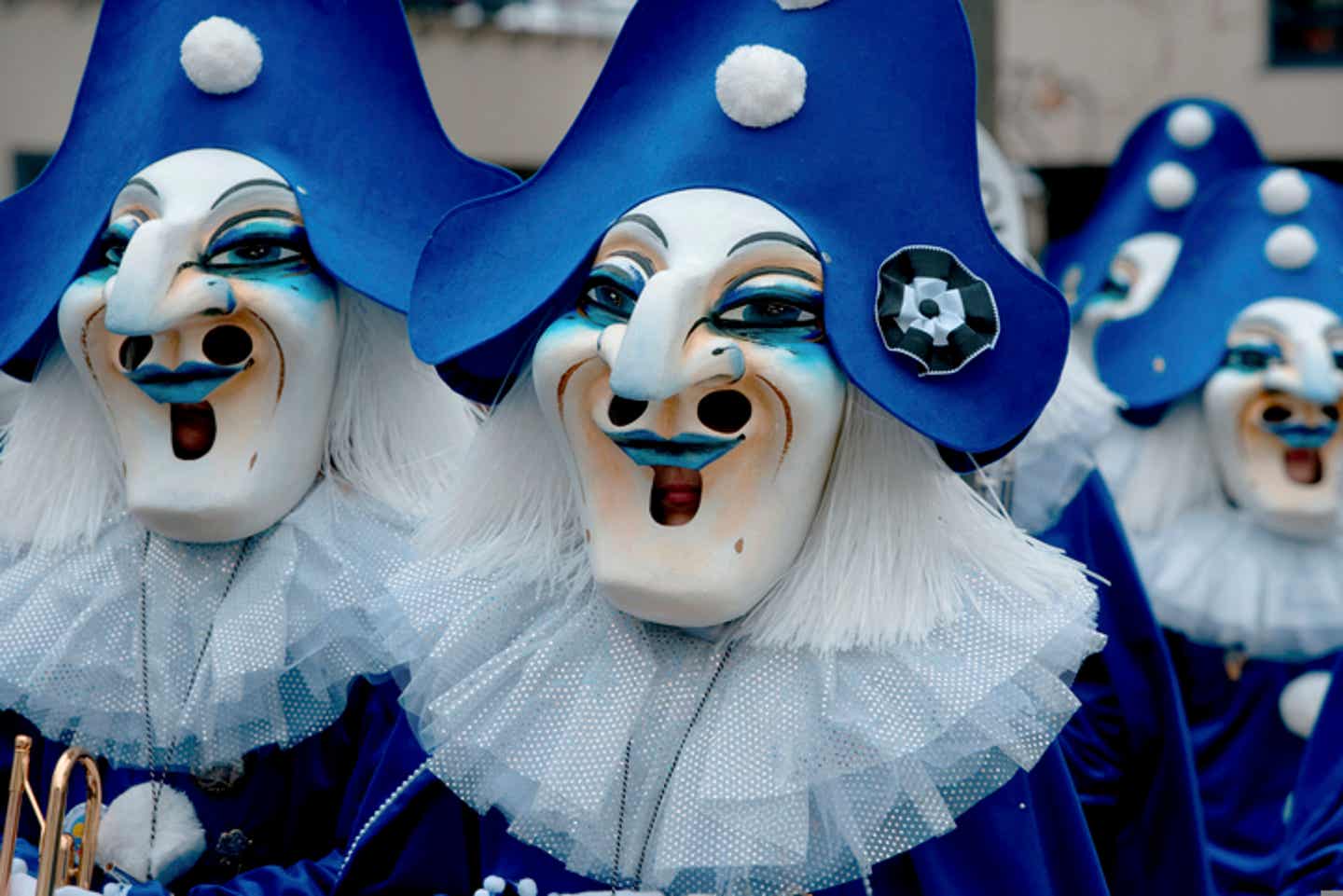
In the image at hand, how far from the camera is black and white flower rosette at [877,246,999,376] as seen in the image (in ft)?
6.88

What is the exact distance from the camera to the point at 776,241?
2102 millimetres

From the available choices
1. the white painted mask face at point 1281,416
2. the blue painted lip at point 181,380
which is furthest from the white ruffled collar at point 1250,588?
the blue painted lip at point 181,380

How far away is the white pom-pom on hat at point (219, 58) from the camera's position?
8.64 feet

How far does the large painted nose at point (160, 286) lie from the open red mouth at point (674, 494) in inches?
28.7

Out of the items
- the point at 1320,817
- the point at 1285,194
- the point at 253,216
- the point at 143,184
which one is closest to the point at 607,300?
the point at 253,216

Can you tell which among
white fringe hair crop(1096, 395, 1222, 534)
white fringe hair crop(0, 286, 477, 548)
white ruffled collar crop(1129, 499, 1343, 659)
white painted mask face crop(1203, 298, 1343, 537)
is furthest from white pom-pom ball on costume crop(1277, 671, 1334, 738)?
white fringe hair crop(0, 286, 477, 548)

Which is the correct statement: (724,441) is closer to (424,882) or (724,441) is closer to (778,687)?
(778,687)

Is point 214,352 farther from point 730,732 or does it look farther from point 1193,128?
point 1193,128

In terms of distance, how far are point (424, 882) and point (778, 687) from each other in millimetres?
590

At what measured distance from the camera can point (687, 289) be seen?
205 centimetres

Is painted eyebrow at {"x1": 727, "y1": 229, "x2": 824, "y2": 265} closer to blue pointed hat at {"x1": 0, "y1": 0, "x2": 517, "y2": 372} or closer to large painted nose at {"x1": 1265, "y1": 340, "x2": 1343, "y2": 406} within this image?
blue pointed hat at {"x1": 0, "y1": 0, "x2": 517, "y2": 372}

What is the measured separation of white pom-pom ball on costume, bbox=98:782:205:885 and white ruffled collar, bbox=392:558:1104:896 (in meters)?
0.53

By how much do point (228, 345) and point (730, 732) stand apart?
0.93 metres

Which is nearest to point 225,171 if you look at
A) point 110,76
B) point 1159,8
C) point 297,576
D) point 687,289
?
point 110,76
